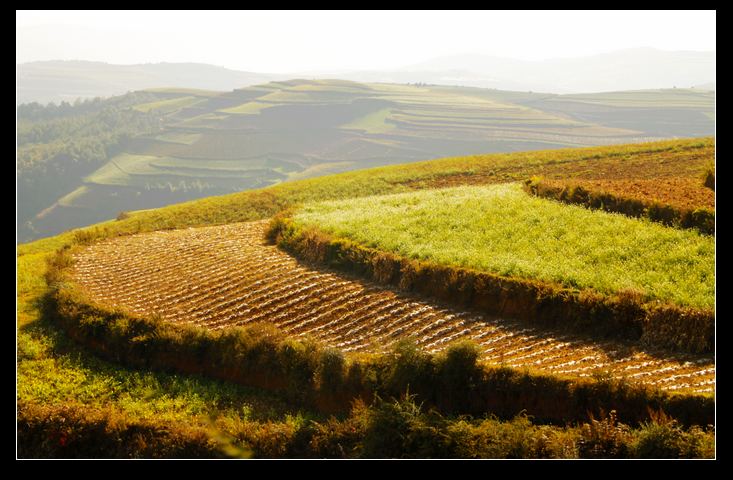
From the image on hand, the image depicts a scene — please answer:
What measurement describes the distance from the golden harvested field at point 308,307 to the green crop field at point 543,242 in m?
1.87

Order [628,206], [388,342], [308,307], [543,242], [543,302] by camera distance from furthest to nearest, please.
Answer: [628,206] → [543,242] → [308,307] → [388,342] → [543,302]

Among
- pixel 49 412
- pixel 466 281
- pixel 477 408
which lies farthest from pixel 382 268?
pixel 49 412

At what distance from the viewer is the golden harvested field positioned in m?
15.2

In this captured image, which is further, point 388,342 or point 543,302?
point 388,342

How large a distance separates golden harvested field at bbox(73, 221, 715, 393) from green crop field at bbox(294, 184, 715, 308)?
1.87 meters

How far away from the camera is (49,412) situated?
1702 cm

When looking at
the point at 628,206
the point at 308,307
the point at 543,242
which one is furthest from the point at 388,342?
the point at 628,206

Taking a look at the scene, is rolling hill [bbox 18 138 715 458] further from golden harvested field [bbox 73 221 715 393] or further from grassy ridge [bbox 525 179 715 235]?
grassy ridge [bbox 525 179 715 235]

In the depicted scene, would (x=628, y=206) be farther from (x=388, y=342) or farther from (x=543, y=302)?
(x=388, y=342)

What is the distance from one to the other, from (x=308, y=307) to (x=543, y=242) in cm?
811

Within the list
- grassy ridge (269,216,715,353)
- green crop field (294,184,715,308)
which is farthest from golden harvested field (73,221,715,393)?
green crop field (294,184,715,308)

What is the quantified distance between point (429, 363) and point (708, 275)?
8.02 metres

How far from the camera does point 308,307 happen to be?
21.6 m
